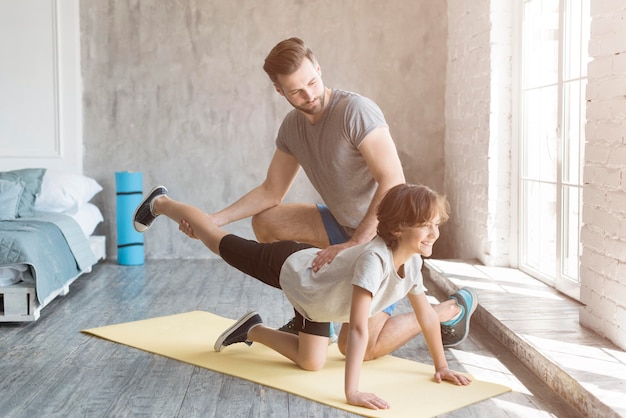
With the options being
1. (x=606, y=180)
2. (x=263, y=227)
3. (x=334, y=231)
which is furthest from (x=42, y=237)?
(x=606, y=180)

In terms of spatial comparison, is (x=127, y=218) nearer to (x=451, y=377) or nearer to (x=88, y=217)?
(x=88, y=217)

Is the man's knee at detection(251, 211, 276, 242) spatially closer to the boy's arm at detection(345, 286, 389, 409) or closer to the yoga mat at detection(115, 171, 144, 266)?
the boy's arm at detection(345, 286, 389, 409)

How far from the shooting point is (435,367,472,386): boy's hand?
2.90 meters

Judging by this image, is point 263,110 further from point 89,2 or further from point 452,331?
point 452,331

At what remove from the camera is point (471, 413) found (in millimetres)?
2609

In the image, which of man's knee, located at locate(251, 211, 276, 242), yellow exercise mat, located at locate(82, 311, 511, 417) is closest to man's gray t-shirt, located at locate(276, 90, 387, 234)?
man's knee, located at locate(251, 211, 276, 242)

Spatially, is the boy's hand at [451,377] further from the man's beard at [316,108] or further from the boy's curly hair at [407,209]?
the man's beard at [316,108]

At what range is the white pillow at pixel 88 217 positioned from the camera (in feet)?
18.0

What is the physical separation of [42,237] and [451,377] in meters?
2.48

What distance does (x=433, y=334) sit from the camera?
2945mm

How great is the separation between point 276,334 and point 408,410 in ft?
2.51

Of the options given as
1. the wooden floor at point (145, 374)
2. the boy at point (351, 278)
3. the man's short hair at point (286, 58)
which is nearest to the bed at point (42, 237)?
the wooden floor at point (145, 374)

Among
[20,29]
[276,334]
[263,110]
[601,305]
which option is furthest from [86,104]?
[601,305]

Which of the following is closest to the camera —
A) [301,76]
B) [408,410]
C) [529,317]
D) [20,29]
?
[408,410]
